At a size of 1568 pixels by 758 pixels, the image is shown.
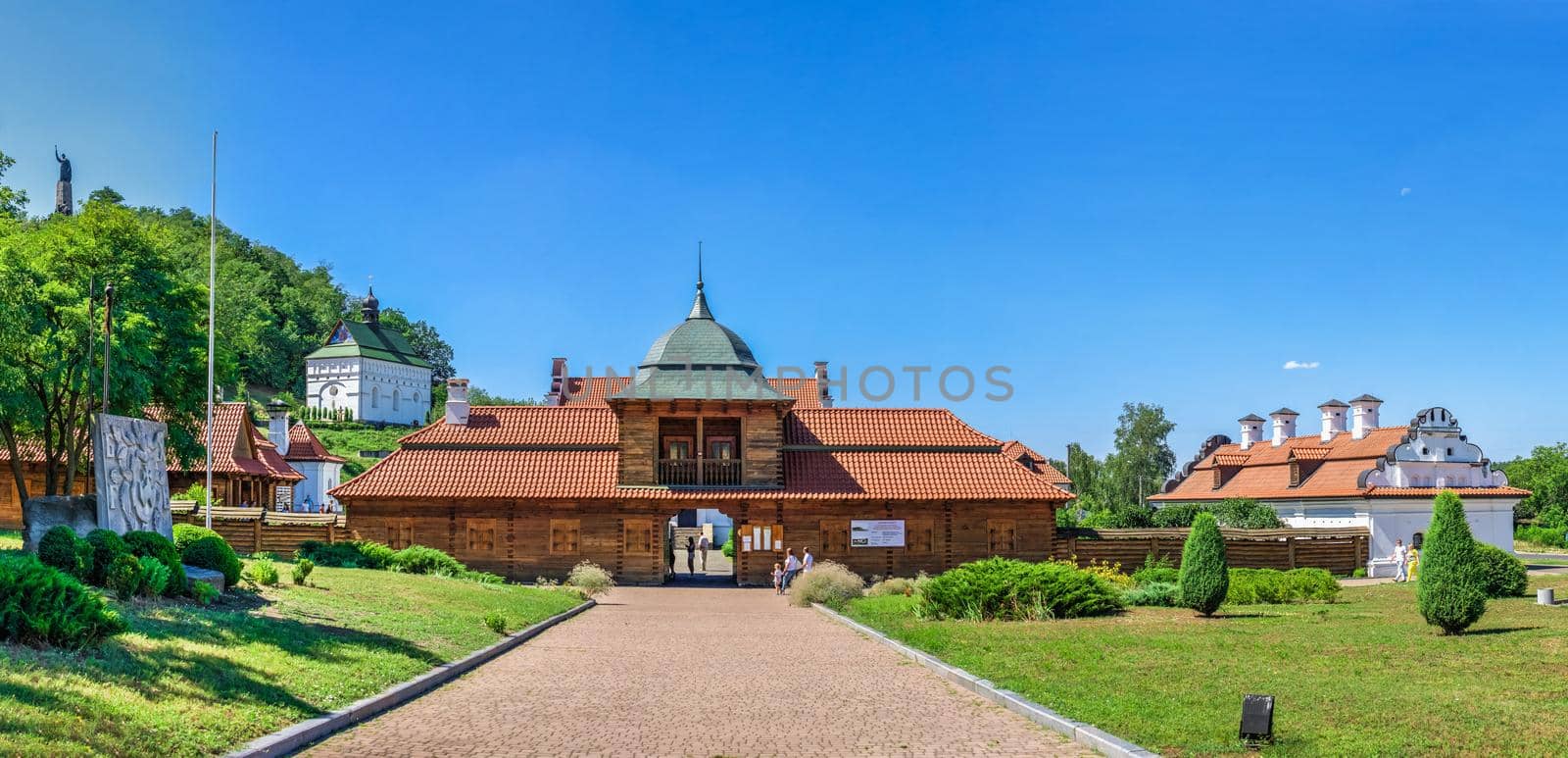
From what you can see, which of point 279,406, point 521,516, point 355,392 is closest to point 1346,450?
point 521,516

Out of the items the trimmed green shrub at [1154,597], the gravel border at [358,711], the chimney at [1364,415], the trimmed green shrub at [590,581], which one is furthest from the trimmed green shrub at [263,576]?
the chimney at [1364,415]

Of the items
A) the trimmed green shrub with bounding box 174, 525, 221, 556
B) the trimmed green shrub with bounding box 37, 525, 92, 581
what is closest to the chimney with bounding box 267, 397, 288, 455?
the trimmed green shrub with bounding box 174, 525, 221, 556

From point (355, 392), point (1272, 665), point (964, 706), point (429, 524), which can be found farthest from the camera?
point (355, 392)

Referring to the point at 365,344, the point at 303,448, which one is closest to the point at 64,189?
the point at 365,344

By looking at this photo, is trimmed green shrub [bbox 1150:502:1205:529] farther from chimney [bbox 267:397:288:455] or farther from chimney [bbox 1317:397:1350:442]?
chimney [bbox 267:397:288:455]

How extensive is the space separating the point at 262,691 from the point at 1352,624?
1684 centimetres

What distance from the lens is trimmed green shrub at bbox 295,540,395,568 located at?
30.9 meters

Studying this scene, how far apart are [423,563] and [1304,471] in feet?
130

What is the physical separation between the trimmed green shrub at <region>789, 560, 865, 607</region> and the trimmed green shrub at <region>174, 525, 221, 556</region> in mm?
14227

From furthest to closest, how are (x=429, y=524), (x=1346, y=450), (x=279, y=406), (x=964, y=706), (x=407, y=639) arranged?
(x=279, y=406) → (x=1346, y=450) → (x=429, y=524) → (x=407, y=639) → (x=964, y=706)

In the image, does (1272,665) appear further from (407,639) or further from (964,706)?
A: (407,639)

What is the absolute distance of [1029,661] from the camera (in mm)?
15633

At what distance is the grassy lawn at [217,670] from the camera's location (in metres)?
8.99

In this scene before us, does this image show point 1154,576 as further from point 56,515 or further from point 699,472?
point 56,515
